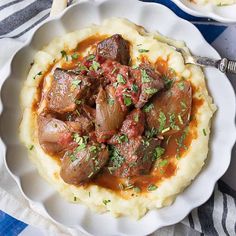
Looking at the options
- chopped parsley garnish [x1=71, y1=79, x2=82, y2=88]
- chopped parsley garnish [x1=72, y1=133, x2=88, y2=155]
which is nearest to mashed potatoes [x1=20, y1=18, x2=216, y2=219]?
chopped parsley garnish [x1=72, y1=133, x2=88, y2=155]

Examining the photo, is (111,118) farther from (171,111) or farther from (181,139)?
(181,139)

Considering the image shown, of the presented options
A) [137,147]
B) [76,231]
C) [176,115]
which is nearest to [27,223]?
[76,231]

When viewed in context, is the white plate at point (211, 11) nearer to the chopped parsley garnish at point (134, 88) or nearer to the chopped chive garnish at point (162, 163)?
the chopped parsley garnish at point (134, 88)

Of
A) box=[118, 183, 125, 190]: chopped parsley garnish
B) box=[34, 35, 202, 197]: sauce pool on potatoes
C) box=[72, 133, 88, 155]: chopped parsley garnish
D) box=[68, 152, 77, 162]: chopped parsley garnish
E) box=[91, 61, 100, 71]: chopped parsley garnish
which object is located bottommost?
box=[118, 183, 125, 190]: chopped parsley garnish

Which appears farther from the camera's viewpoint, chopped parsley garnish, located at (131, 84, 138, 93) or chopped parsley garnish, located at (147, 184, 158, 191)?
chopped parsley garnish, located at (147, 184, 158, 191)

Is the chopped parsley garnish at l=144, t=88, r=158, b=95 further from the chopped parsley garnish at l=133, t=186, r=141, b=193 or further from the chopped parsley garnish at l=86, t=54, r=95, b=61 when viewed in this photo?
the chopped parsley garnish at l=133, t=186, r=141, b=193

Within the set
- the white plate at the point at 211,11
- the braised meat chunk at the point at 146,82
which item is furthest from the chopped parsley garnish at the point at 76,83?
the white plate at the point at 211,11

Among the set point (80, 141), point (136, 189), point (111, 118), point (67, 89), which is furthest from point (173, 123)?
point (67, 89)
